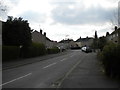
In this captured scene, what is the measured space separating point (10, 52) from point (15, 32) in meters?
3.82

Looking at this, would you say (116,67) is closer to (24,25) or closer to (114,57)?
(114,57)

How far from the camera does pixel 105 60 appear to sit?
47.5ft

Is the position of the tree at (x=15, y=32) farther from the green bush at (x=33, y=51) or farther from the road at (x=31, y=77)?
the road at (x=31, y=77)

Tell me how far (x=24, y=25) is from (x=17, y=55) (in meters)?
5.20

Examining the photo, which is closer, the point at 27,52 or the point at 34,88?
the point at 34,88

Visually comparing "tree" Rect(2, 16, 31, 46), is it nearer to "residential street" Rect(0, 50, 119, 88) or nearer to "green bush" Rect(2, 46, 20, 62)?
"green bush" Rect(2, 46, 20, 62)

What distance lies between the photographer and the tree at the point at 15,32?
36.7 metres

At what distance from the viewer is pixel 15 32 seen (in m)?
36.6

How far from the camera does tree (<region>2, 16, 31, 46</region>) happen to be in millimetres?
36656

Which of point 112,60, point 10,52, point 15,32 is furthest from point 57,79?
point 15,32

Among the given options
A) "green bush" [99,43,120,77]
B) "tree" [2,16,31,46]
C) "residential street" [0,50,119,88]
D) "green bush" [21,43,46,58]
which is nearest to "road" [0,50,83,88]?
"residential street" [0,50,119,88]

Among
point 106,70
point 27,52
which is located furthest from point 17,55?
point 106,70

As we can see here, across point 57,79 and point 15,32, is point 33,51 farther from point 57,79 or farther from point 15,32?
point 57,79

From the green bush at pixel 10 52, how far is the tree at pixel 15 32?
1327 millimetres
